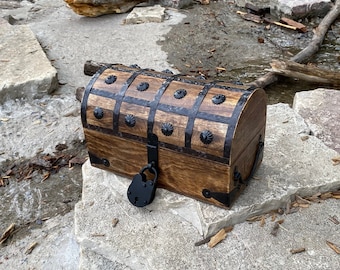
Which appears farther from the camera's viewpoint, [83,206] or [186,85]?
[83,206]

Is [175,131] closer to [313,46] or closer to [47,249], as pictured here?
[47,249]

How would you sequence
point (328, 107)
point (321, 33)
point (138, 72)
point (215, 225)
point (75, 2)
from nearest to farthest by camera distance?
point (215, 225) < point (138, 72) < point (328, 107) < point (321, 33) < point (75, 2)

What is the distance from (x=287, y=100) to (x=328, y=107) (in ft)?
A: 2.72

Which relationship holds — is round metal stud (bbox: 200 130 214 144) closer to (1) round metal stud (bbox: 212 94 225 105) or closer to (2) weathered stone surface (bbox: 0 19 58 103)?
(1) round metal stud (bbox: 212 94 225 105)

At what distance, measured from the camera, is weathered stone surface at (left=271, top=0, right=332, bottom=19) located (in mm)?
6828

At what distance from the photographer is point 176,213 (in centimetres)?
288

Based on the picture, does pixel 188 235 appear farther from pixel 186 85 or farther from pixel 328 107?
pixel 328 107

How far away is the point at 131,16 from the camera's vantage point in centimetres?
702

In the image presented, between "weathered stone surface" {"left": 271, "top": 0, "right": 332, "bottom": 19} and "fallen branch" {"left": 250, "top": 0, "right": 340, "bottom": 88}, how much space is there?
0.52ft

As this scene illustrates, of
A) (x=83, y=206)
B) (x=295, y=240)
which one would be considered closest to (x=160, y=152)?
(x=83, y=206)

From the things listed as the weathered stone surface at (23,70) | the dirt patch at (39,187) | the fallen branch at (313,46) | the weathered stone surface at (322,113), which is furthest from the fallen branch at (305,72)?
the weathered stone surface at (23,70)

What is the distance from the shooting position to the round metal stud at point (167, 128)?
2.60 m

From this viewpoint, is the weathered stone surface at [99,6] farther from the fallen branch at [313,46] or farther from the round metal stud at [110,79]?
the round metal stud at [110,79]

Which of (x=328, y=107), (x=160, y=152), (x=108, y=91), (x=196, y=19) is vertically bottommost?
(x=196, y=19)
